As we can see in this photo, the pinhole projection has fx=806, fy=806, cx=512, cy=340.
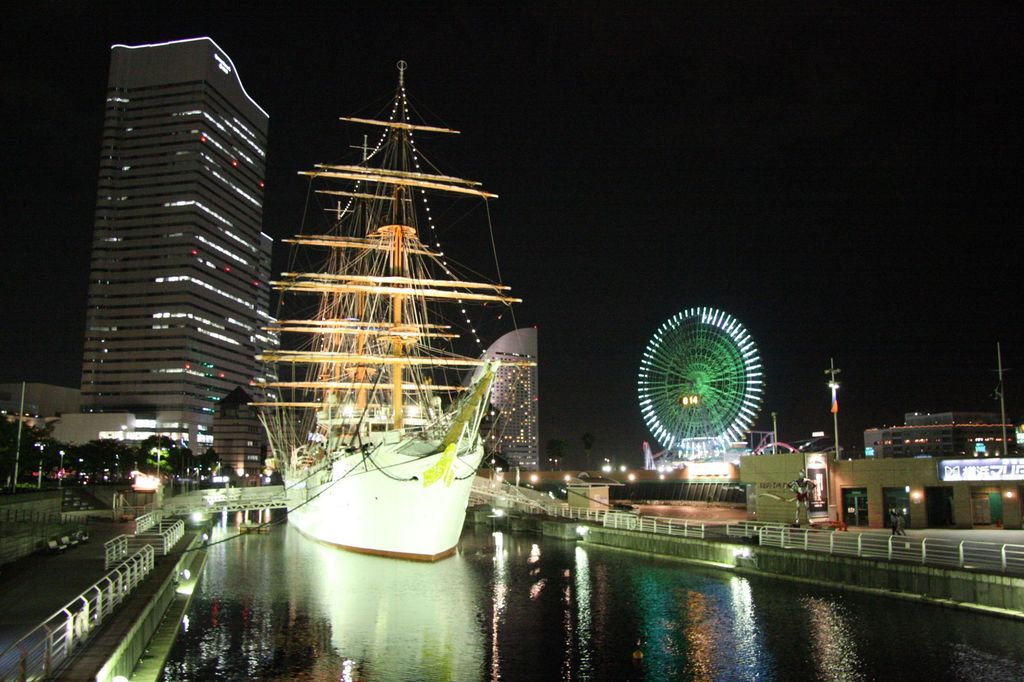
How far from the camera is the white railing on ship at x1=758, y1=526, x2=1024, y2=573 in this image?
2584 cm

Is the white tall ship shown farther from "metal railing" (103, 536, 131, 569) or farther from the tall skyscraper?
the tall skyscraper

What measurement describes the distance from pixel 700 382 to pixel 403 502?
44.4m

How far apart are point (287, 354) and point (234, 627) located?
105 ft

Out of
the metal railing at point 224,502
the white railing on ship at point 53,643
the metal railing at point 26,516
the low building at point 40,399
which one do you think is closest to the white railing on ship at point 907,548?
the white railing on ship at point 53,643

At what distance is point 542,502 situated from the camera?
195 feet

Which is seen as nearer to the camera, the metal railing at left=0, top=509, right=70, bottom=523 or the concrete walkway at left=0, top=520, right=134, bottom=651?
the concrete walkway at left=0, top=520, right=134, bottom=651

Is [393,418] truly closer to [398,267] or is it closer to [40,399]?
[398,267]

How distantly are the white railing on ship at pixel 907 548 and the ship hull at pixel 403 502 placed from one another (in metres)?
14.7

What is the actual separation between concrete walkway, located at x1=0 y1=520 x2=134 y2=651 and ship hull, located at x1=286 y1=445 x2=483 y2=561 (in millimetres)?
12243

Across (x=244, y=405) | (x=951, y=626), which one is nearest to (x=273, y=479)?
(x=244, y=405)

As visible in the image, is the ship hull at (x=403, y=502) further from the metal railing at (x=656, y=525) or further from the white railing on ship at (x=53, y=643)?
the white railing on ship at (x=53, y=643)

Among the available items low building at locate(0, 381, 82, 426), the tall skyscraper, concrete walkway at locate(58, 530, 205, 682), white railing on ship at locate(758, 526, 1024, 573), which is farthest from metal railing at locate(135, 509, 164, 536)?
the tall skyscraper

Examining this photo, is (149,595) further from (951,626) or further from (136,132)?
(136,132)

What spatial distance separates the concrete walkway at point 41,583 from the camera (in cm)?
1909
